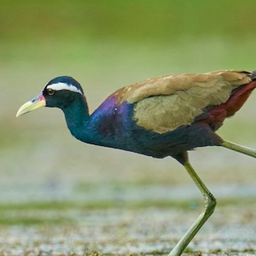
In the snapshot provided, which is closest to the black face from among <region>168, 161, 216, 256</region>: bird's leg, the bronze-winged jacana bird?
the bronze-winged jacana bird

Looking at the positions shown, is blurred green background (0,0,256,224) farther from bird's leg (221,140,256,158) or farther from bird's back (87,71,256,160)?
bird's back (87,71,256,160)

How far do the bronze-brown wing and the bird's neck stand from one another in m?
0.30

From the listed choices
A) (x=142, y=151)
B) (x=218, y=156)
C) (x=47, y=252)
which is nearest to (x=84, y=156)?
(x=218, y=156)

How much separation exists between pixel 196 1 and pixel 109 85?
24.7ft

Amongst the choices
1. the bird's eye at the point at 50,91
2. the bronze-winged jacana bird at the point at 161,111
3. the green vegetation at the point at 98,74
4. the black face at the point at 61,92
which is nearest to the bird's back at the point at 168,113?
the bronze-winged jacana bird at the point at 161,111

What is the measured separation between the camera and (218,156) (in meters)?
14.3

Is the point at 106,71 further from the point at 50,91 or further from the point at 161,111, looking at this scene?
the point at 161,111

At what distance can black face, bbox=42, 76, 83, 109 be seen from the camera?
27.0 ft

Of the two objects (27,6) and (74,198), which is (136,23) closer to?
(27,6)

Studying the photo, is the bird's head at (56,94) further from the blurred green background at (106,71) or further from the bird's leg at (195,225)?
the blurred green background at (106,71)

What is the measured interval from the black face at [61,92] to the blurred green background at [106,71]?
143 inches

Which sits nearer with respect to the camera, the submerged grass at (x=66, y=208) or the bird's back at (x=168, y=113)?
the bird's back at (x=168, y=113)

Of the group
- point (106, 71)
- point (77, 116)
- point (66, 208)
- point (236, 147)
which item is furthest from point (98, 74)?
point (236, 147)

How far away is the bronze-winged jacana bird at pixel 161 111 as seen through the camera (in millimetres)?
8000
